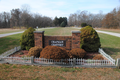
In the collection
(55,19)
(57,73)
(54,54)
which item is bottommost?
(57,73)

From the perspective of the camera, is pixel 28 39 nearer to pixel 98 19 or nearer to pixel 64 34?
pixel 64 34

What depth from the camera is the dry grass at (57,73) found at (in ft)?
11.3

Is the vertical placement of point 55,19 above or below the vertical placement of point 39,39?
above

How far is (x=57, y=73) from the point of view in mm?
3775

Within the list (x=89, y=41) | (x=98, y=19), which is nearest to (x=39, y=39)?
(x=89, y=41)

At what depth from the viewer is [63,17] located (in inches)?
2311

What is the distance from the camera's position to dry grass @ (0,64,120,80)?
345 centimetres

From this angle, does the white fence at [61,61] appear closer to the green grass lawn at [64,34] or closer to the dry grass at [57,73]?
the dry grass at [57,73]

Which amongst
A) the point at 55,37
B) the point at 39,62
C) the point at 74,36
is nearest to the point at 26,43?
the point at 55,37

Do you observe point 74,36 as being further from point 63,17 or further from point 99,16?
point 99,16

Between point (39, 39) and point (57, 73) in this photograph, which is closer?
point (57, 73)

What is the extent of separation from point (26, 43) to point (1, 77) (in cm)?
343

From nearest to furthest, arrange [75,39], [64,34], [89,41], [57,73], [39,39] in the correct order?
[57,73], [75,39], [39,39], [89,41], [64,34]

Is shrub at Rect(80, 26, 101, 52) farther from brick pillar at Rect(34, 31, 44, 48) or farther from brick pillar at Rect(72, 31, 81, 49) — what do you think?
brick pillar at Rect(34, 31, 44, 48)
